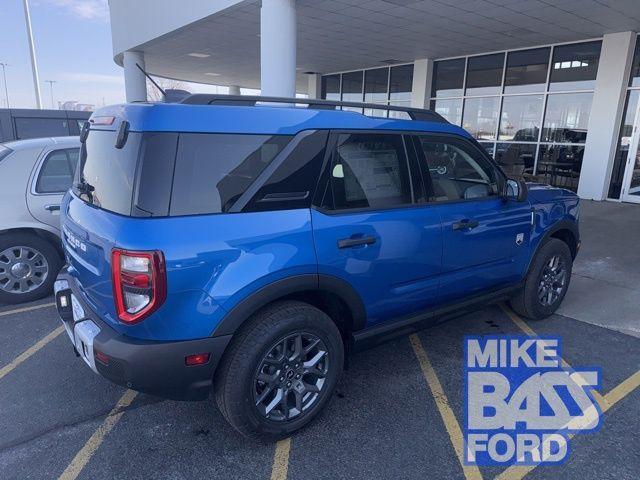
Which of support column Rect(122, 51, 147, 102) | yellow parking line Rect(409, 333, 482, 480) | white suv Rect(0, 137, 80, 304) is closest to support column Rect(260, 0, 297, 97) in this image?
white suv Rect(0, 137, 80, 304)

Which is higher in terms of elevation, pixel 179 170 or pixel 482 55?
pixel 482 55

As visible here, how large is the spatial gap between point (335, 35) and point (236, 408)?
425 inches

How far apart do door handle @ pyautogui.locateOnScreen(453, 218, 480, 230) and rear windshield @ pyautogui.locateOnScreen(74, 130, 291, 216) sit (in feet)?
4.70

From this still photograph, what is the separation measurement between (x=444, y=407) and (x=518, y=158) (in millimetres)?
10968

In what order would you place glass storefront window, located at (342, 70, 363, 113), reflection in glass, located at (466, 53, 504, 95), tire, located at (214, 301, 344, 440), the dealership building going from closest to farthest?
tire, located at (214, 301, 344, 440), the dealership building, reflection in glass, located at (466, 53, 504, 95), glass storefront window, located at (342, 70, 363, 113)

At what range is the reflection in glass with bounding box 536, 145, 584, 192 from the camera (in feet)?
36.8

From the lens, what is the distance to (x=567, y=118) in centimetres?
1128

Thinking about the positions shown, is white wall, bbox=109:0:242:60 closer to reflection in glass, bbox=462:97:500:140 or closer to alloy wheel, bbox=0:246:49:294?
alloy wheel, bbox=0:246:49:294

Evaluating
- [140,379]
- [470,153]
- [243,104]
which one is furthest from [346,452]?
[470,153]

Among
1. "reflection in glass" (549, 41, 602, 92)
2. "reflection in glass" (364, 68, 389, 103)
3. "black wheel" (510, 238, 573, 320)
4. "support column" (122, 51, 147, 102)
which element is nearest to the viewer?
"black wheel" (510, 238, 573, 320)

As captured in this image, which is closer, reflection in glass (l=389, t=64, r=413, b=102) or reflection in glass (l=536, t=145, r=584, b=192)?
reflection in glass (l=536, t=145, r=584, b=192)

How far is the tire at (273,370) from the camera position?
7.80 feet

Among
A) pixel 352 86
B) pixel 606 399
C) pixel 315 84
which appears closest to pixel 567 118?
pixel 352 86

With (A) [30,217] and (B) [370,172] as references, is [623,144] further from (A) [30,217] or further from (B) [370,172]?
(A) [30,217]
